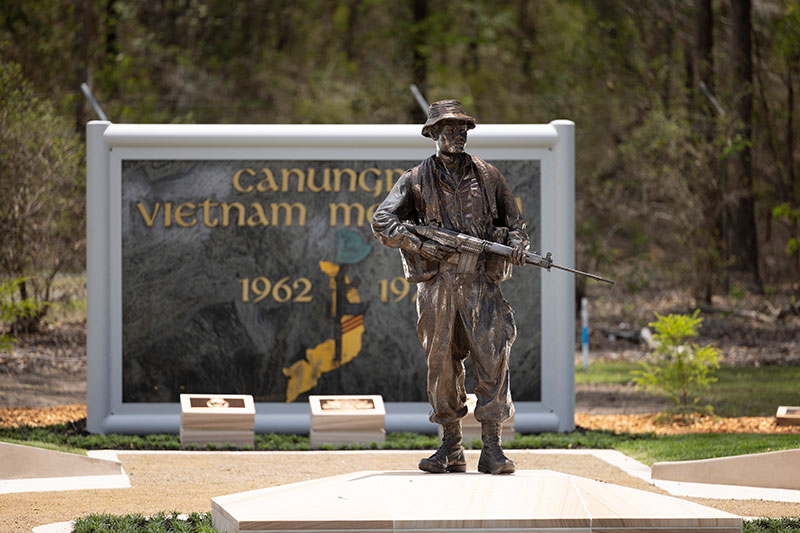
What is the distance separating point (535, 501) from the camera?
6664 millimetres

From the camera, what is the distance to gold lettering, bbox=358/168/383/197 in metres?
12.5

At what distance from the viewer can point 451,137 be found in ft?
25.0

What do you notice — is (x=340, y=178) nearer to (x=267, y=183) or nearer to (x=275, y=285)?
(x=267, y=183)

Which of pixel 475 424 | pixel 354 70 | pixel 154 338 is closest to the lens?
pixel 475 424

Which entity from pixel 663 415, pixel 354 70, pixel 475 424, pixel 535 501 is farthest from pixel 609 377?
pixel 354 70

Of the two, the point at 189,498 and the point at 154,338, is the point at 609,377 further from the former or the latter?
the point at 189,498

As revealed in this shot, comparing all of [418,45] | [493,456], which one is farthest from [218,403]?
[418,45]

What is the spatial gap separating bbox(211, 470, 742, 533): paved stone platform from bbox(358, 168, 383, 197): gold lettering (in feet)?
19.0

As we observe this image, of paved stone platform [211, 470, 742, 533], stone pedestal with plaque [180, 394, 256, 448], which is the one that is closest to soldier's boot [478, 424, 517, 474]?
paved stone platform [211, 470, 742, 533]

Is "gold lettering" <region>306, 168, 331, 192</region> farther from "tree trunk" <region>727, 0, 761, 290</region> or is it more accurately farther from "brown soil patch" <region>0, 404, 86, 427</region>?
"tree trunk" <region>727, 0, 761, 290</region>

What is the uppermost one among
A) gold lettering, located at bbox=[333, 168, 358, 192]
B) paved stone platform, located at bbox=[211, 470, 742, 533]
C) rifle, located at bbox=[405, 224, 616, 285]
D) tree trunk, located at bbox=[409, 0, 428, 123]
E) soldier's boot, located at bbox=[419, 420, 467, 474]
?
tree trunk, located at bbox=[409, 0, 428, 123]

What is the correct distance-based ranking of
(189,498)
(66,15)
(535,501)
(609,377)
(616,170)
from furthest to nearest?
(66,15)
(616,170)
(609,377)
(189,498)
(535,501)

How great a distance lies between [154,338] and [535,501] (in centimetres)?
651

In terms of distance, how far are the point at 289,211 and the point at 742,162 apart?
42.4ft
